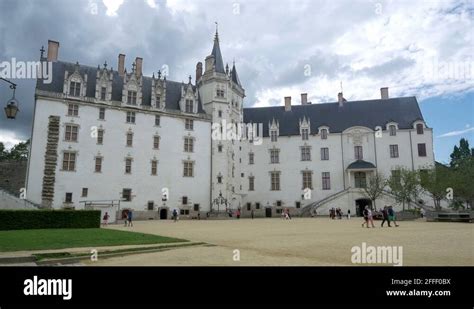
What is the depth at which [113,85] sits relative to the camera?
45.0 metres

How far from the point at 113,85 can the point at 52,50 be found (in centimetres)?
859

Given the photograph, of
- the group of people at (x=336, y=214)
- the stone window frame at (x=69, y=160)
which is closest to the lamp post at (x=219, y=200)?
the group of people at (x=336, y=214)

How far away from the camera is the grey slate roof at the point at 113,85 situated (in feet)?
135

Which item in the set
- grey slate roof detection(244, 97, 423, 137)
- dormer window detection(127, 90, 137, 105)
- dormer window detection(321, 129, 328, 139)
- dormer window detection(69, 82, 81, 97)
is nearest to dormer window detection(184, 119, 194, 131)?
dormer window detection(127, 90, 137, 105)

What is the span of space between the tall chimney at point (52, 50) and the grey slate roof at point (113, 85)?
767 millimetres

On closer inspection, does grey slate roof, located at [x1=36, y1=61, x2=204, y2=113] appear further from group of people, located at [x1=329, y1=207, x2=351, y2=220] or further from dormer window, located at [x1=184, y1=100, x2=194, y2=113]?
group of people, located at [x1=329, y1=207, x2=351, y2=220]

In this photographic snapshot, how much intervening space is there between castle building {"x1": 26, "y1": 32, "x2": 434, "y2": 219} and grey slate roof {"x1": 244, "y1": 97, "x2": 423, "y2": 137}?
177mm

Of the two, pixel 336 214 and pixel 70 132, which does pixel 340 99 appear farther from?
pixel 70 132

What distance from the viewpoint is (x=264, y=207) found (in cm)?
5328

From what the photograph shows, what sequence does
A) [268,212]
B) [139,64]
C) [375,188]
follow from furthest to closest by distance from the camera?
[268,212] < [139,64] < [375,188]

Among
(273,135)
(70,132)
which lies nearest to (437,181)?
(273,135)
